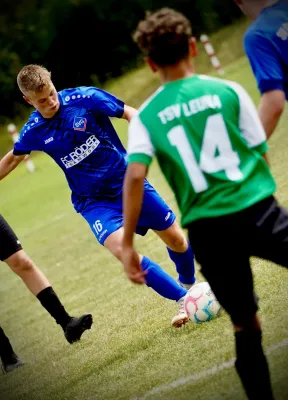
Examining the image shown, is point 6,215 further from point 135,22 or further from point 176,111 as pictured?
point 135,22

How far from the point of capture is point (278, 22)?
14.0ft

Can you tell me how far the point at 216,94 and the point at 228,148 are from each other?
243 millimetres

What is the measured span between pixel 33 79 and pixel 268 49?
2.23m

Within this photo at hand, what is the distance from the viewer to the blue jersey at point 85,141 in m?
5.99

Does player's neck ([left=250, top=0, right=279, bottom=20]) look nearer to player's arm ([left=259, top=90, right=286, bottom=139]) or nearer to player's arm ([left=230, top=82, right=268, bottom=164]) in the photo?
player's arm ([left=259, top=90, right=286, bottom=139])

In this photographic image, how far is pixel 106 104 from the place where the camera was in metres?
5.93

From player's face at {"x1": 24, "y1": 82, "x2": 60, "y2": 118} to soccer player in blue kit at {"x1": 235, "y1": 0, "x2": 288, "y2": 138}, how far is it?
206 cm

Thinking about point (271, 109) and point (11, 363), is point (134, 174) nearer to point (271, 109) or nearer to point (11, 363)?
point (271, 109)

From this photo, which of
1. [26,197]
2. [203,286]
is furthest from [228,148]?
[26,197]

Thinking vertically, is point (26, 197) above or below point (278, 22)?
below

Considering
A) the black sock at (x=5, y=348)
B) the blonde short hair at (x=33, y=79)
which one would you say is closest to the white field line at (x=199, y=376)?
the black sock at (x=5, y=348)

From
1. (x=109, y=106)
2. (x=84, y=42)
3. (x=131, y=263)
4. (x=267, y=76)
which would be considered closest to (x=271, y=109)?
(x=267, y=76)

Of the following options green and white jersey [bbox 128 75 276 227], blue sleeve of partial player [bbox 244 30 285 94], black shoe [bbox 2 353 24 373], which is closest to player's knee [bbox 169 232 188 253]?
black shoe [bbox 2 353 24 373]

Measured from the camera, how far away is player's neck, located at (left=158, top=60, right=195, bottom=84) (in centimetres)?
360
